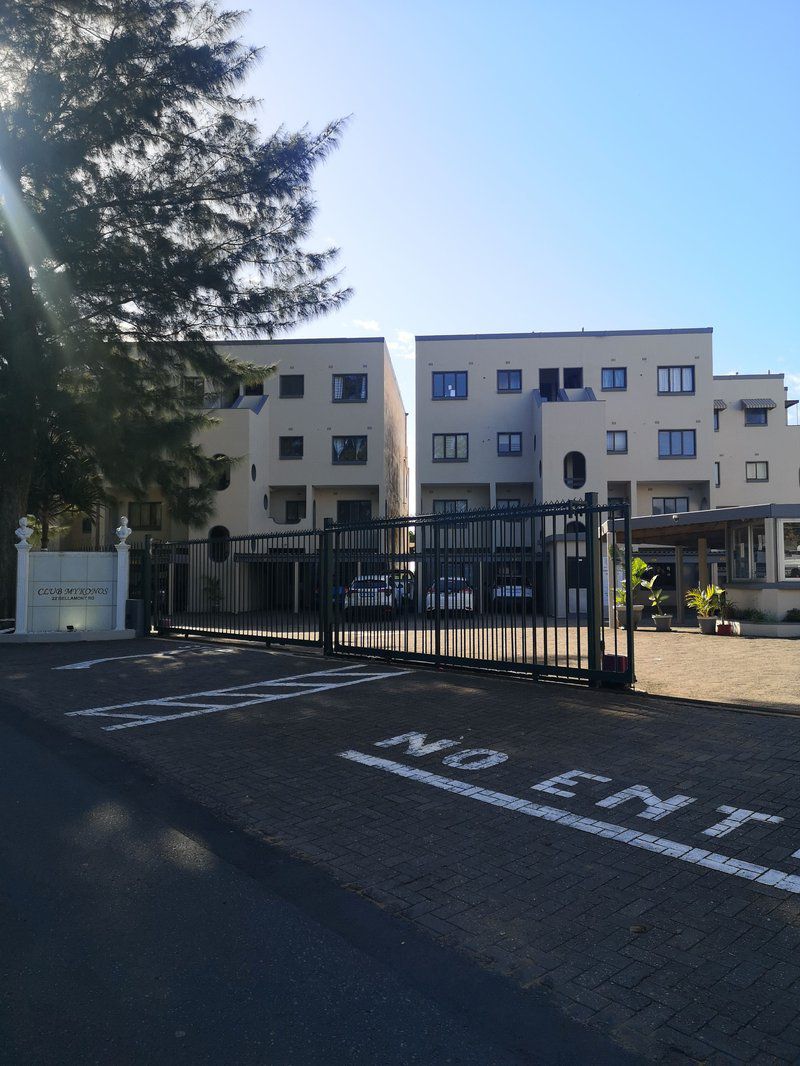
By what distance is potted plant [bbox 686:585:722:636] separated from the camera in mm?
20219

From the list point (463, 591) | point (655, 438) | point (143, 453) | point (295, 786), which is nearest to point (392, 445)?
point (655, 438)

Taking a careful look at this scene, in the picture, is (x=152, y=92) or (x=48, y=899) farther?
(x=152, y=92)

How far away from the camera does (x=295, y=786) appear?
606 cm

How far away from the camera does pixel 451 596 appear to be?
36.8 ft

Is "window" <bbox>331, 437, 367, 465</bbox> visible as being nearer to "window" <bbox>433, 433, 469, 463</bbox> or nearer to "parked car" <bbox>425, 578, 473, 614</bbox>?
"window" <bbox>433, 433, 469, 463</bbox>

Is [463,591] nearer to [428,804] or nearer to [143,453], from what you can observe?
[428,804]

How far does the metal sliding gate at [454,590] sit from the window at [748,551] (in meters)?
9.16

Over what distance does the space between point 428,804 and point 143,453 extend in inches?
661

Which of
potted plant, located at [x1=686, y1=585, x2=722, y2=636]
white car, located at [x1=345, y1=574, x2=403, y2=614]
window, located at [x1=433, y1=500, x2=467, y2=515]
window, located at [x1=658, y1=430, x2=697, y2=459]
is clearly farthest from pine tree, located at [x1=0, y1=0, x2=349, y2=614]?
window, located at [x1=658, y1=430, x2=697, y2=459]

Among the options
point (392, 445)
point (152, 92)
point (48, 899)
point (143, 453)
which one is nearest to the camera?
point (48, 899)

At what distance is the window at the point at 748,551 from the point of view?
65.7ft

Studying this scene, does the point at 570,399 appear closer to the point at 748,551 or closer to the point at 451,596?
the point at 748,551

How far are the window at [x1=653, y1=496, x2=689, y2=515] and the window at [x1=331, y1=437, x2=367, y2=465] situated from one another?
13.9 meters

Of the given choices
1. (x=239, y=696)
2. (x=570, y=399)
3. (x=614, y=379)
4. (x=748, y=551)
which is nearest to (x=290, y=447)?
(x=570, y=399)
